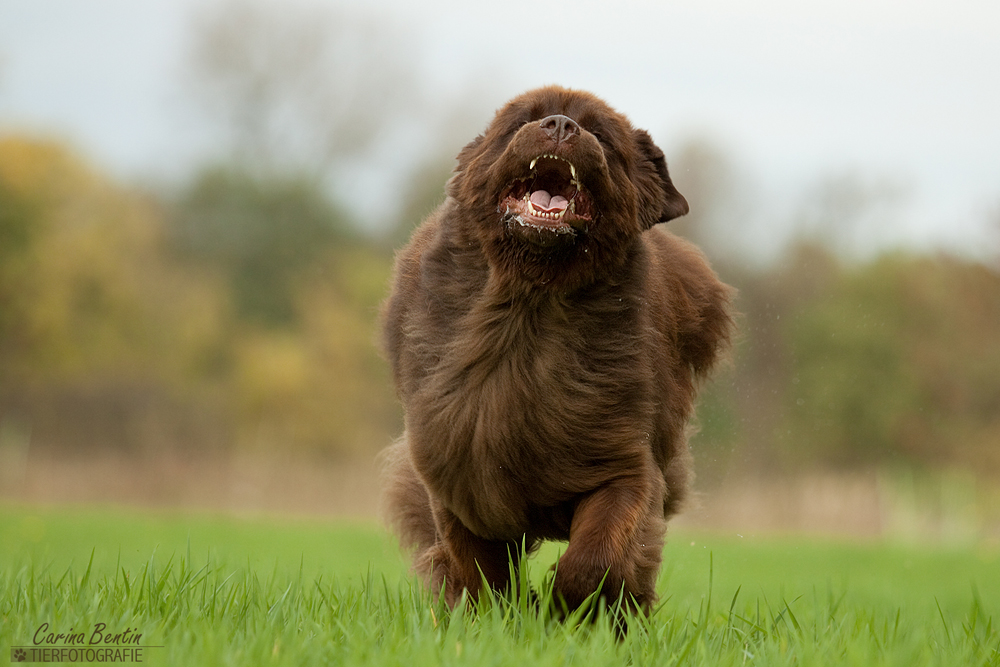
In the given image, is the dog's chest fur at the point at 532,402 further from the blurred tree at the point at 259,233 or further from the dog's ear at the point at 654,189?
the blurred tree at the point at 259,233

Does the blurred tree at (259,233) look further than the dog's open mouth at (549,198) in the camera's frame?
Yes

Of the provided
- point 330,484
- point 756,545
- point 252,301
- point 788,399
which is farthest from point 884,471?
point 252,301

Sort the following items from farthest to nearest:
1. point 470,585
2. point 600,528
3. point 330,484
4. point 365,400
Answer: point 365,400 < point 330,484 < point 470,585 < point 600,528

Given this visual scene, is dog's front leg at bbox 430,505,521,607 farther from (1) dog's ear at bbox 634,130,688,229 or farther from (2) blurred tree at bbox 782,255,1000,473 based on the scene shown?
(2) blurred tree at bbox 782,255,1000,473

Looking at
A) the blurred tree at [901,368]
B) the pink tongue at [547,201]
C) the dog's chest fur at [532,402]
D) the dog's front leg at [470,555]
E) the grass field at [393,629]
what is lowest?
the grass field at [393,629]

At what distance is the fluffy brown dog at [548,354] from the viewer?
165 inches

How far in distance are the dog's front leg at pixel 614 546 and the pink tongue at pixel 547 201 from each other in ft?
3.71

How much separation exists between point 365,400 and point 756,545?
15042 mm

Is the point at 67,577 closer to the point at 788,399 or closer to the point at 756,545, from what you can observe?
the point at 756,545

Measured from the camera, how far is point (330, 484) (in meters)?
26.5

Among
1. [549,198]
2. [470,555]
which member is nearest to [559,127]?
[549,198]

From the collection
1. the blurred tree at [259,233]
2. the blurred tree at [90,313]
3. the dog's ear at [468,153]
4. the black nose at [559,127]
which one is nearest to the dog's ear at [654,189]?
the black nose at [559,127]

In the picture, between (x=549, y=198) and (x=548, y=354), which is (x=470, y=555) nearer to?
(x=548, y=354)

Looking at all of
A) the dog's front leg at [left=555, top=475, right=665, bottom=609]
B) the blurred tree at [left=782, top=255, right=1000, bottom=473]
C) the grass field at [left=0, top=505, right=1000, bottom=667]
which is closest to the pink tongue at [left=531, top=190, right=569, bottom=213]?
the dog's front leg at [left=555, top=475, right=665, bottom=609]
